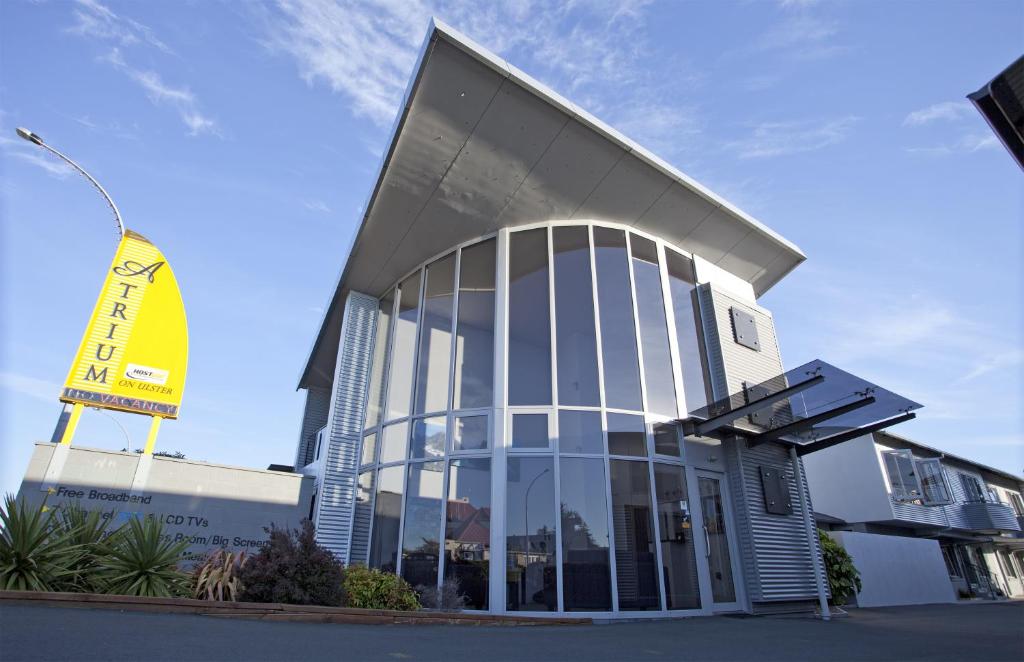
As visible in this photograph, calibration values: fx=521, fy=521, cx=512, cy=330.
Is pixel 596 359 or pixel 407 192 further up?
pixel 407 192

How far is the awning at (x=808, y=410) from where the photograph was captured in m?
8.68

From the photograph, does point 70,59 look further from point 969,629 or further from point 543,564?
point 969,629

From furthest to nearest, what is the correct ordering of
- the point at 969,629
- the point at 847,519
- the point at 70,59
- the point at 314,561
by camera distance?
the point at 847,519 → the point at 70,59 → the point at 969,629 → the point at 314,561

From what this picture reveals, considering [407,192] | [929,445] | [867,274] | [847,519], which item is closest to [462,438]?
[407,192]

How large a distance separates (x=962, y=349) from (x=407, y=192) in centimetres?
1170

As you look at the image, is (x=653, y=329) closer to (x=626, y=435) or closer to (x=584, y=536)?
(x=626, y=435)

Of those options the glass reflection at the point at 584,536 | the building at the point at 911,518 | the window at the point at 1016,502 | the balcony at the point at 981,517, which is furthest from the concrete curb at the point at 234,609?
the window at the point at 1016,502

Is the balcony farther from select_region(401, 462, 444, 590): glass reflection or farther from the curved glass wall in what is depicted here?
select_region(401, 462, 444, 590): glass reflection

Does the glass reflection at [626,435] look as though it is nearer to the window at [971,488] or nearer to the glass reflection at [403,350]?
the glass reflection at [403,350]

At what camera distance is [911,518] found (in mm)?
19656

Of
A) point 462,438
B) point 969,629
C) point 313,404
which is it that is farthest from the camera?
point 313,404

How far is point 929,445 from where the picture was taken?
875 inches

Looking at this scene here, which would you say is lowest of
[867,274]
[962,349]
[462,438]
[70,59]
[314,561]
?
[314,561]

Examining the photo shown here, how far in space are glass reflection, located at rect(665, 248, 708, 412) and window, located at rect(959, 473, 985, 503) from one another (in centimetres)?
2351
